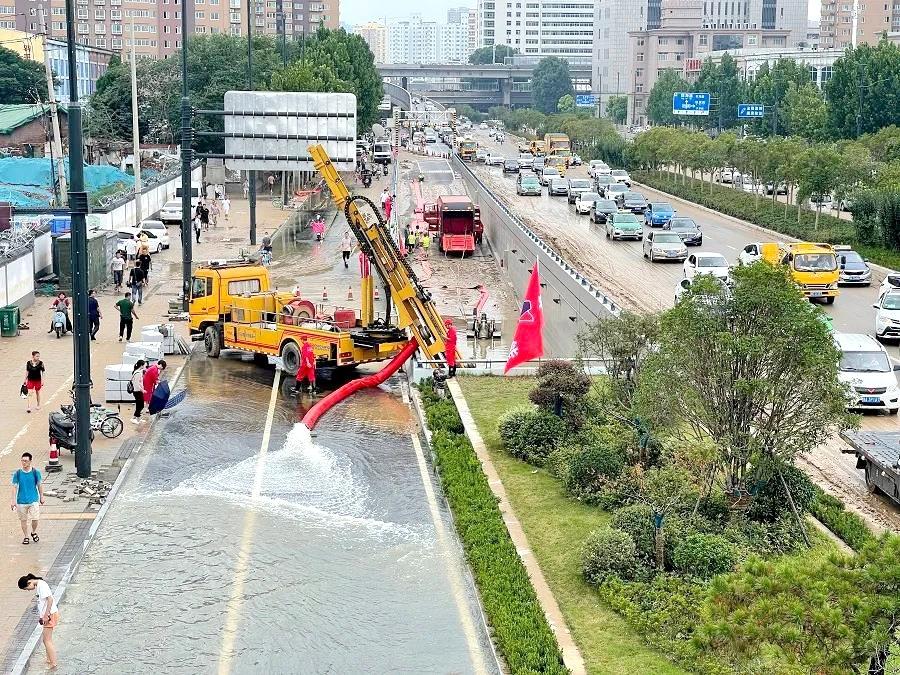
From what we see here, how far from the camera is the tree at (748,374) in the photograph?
1689cm

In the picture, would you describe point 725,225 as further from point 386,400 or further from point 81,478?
point 81,478

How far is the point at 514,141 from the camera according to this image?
535ft

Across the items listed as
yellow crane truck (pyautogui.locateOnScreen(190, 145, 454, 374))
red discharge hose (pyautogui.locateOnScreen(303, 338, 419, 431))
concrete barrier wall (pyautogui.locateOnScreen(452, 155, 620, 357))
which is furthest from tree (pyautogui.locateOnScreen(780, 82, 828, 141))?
red discharge hose (pyautogui.locateOnScreen(303, 338, 419, 431))

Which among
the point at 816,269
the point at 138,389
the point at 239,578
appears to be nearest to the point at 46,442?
the point at 138,389

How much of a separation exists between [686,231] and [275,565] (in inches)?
1530

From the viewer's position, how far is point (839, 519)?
57.9ft

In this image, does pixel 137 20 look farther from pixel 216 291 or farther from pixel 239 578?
pixel 239 578

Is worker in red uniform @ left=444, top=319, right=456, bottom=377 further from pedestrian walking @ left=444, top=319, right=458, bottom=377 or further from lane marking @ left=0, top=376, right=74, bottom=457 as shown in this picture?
lane marking @ left=0, top=376, right=74, bottom=457

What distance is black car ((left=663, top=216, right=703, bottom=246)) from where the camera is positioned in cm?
5316

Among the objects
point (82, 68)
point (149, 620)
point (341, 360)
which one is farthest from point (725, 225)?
point (82, 68)

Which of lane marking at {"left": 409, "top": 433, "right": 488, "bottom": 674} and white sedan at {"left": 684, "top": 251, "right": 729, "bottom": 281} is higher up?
white sedan at {"left": 684, "top": 251, "right": 729, "bottom": 281}

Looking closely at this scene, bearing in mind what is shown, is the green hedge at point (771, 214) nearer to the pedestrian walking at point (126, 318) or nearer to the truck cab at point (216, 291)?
the truck cab at point (216, 291)

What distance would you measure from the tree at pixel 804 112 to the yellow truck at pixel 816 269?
4270cm

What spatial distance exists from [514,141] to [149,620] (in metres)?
150
